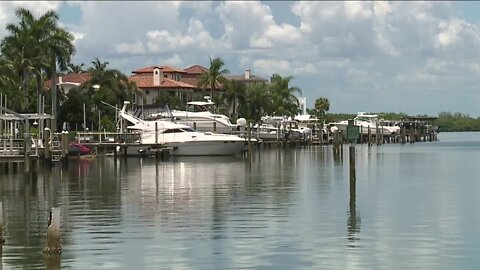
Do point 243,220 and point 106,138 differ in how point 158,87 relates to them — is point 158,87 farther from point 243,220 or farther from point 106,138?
point 243,220

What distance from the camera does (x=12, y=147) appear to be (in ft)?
181

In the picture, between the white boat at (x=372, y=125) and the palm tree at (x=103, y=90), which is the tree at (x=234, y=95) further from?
the palm tree at (x=103, y=90)

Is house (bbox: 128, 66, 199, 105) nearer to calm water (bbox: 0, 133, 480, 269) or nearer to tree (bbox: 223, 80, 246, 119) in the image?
tree (bbox: 223, 80, 246, 119)

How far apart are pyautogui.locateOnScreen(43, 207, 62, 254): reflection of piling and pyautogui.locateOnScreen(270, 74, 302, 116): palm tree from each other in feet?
455

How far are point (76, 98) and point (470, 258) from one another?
93.1m

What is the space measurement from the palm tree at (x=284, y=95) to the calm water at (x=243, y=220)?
10263 centimetres

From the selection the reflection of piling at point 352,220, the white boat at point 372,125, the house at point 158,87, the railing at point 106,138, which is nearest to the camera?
the reflection of piling at point 352,220

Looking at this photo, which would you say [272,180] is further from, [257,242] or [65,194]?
[257,242]

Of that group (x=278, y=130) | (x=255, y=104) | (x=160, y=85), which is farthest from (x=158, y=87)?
(x=278, y=130)

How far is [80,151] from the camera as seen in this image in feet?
273

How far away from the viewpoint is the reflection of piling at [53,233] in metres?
25.3

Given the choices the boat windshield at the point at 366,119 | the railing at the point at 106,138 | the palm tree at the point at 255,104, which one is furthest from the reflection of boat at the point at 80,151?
the boat windshield at the point at 366,119

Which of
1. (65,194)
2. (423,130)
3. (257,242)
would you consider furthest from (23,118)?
(423,130)

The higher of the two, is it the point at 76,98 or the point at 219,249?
the point at 76,98
